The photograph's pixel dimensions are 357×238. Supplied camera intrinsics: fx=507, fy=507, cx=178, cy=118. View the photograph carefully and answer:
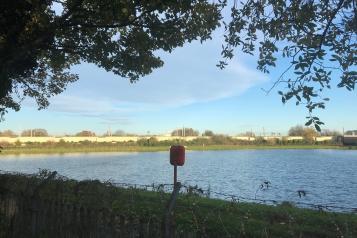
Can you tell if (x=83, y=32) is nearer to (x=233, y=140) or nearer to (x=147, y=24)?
(x=147, y=24)

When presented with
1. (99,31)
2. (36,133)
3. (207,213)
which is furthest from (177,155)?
(36,133)

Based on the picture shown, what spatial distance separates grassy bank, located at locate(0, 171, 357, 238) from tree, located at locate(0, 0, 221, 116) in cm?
420

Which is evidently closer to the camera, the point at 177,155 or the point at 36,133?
the point at 177,155

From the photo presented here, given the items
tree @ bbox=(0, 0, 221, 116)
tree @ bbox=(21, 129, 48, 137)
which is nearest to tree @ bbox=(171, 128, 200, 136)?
tree @ bbox=(21, 129, 48, 137)

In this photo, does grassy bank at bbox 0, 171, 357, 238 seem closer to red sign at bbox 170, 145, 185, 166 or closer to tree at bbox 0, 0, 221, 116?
red sign at bbox 170, 145, 185, 166

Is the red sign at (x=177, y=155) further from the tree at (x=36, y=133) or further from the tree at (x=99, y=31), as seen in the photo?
the tree at (x=36, y=133)

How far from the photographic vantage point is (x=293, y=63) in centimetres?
614

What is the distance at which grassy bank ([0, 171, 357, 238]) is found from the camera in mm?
10109

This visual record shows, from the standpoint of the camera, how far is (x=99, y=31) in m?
15.6

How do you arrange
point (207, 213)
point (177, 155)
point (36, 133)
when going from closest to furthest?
point (177, 155), point (207, 213), point (36, 133)

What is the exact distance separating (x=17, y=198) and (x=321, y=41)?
6.84m

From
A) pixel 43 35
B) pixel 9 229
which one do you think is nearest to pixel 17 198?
pixel 9 229

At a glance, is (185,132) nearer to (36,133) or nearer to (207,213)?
(36,133)

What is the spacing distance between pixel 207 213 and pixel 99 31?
6.52 metres
